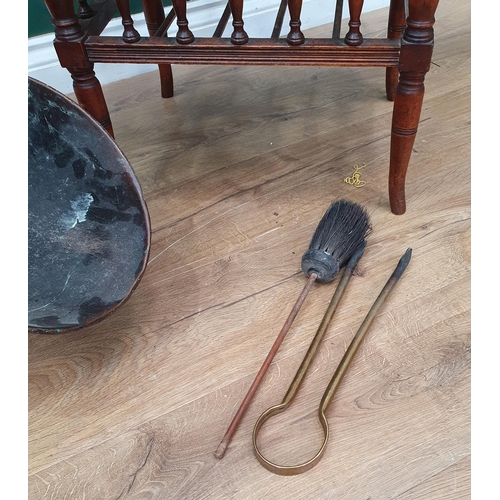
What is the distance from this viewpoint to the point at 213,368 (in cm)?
104

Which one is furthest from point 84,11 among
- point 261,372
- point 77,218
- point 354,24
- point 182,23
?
point 261,372

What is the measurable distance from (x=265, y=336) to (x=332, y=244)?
0.74 ft

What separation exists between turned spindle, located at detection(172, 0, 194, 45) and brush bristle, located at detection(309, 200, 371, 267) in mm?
447

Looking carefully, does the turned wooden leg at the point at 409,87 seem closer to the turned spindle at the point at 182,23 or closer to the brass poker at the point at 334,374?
the brass poker at the point at 334,374

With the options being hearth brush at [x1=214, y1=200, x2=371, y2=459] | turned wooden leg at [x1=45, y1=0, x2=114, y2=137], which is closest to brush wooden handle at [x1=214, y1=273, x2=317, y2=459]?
hearth brush at [x1=214, y1=200, x2=371, y2=459]

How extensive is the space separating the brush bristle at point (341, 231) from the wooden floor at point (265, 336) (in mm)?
64

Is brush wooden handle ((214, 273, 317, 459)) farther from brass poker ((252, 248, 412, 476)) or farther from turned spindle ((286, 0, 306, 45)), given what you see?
turned spindle ((286, 0, 306, 45))

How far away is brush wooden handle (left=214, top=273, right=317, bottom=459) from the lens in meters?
0.91

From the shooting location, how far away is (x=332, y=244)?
1142 mm

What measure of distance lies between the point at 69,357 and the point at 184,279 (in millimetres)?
275

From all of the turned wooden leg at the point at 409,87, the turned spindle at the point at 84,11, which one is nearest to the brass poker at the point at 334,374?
the turned wooden leg at the point at 409,87

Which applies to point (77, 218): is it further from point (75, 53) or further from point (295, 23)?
point (295, 23)
